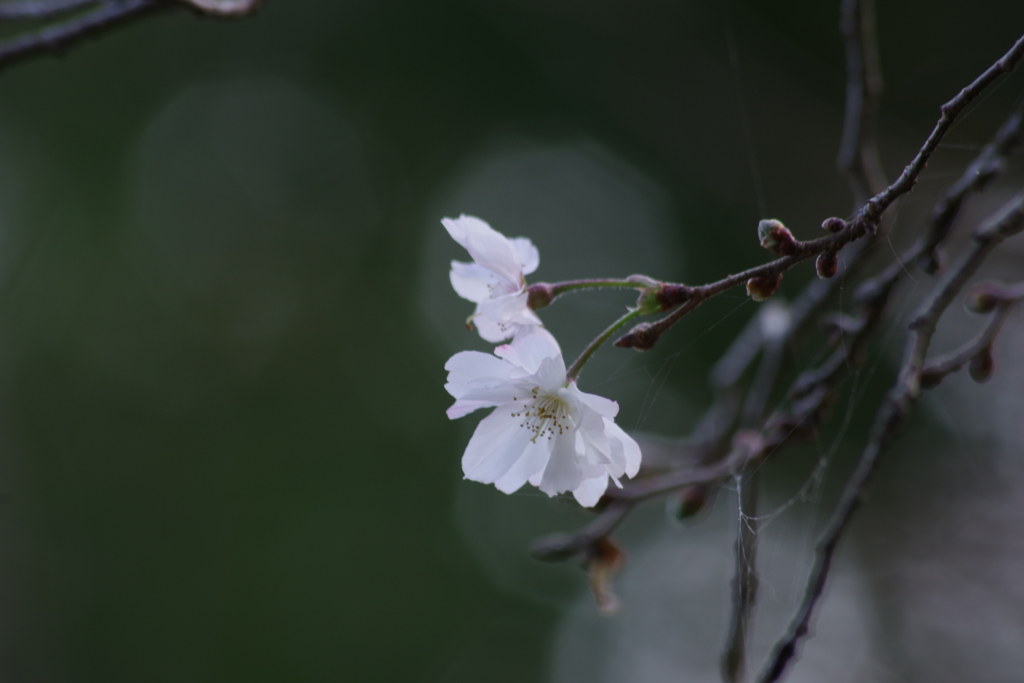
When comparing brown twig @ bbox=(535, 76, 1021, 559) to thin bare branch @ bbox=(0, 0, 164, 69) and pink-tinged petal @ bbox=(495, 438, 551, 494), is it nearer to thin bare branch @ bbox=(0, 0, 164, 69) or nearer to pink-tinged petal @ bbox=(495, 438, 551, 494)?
pink-tinged petal @ bbox=(495, 438, 551, 494)

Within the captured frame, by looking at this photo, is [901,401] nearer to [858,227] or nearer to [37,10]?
[858,227]

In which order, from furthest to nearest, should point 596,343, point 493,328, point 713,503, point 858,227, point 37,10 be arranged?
1. point 713,503
2. point 37,10
3. point 493,328
4. point 596,343
5. point 858,227

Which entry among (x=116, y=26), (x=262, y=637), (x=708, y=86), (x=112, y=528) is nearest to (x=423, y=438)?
(x=262, y=637)

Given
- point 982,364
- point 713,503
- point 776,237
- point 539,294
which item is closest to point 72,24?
point 539,294

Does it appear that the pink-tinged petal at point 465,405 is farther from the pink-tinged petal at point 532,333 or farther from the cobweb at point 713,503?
the cobweb at point 713,503

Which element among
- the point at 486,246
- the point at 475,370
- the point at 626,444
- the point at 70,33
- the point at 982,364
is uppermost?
the point at 70,33

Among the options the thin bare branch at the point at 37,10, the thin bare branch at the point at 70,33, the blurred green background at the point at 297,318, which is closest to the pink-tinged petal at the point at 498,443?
the thin bare branch at the point at 70,33

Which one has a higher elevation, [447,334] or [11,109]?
[11,109]

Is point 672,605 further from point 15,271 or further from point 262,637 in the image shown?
point 15,271
